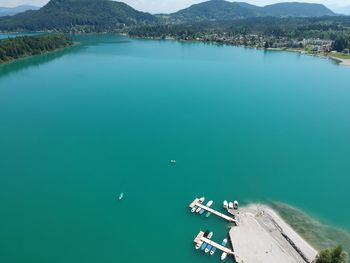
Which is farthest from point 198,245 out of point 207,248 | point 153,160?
point 153,160

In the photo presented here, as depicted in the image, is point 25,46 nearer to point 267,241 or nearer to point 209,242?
point 209,242

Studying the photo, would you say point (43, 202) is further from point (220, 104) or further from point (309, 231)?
point (220, 104)

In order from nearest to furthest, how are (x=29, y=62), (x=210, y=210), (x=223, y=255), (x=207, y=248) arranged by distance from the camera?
(x=223, y=255) < (x=207, y=248) < (x=210, y=210) < (x=29, y=62)

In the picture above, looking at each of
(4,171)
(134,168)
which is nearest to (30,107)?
(4,171)

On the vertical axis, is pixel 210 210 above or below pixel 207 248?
above

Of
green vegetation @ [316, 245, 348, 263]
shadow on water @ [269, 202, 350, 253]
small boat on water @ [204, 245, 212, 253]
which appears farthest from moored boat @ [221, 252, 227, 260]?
shadow on water @ [269, 202, 350, 253]

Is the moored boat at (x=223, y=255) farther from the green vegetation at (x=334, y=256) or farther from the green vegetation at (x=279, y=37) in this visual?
the green vegetation at (x=279, y=37)
